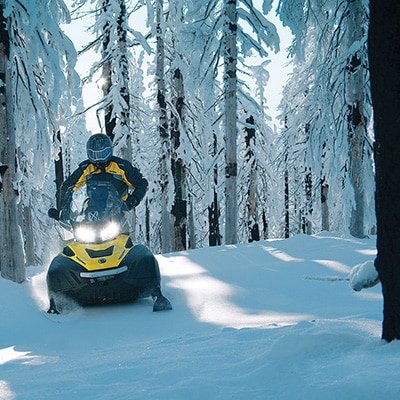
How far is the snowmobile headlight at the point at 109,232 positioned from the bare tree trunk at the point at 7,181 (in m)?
2.28

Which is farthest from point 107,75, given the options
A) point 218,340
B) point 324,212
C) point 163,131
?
point 324,212

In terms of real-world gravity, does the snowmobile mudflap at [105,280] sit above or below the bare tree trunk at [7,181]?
below

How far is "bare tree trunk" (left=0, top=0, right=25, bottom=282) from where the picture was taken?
7316 mm

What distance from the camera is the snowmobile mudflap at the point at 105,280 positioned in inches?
226

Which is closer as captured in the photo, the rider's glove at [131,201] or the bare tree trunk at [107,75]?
the rider's glove at [131,201]

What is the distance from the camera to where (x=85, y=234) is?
20.1ft

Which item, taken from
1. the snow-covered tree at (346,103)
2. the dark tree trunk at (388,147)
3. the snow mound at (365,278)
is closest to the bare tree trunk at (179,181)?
the snow-covered tree at (346,103)

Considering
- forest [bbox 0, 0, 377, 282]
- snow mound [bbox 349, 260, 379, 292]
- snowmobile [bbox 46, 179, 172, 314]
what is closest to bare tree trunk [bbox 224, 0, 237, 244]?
forest [bbox 0, 0, 377, 282]

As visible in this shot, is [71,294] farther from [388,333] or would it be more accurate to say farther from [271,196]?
[271,196]

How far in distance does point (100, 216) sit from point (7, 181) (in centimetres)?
227

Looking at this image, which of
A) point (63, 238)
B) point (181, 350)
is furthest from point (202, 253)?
point (181, 350)

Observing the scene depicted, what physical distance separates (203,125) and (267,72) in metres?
7.35

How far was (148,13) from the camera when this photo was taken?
1545 cm

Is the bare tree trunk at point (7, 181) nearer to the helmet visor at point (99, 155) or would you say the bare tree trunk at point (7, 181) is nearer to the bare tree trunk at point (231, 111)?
the helmet visor at point (99, 155)
